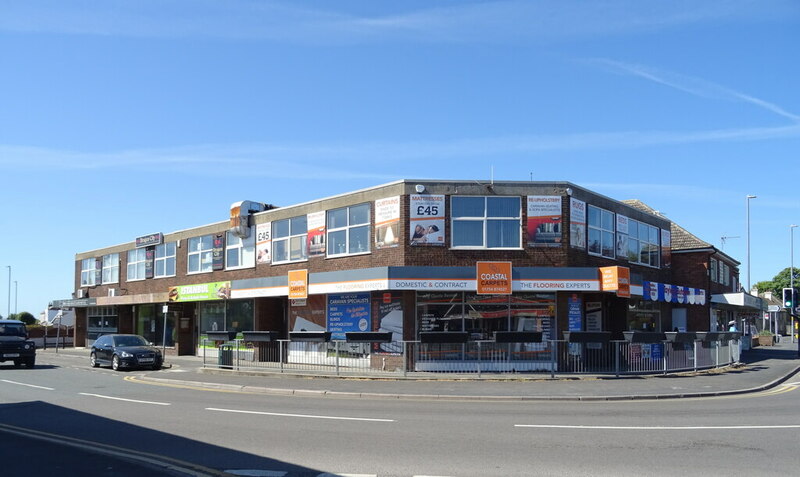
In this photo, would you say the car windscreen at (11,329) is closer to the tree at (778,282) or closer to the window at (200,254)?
the window at (200,254)

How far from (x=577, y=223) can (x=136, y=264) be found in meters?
28.6

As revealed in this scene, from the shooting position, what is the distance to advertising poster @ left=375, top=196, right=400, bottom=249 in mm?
23953

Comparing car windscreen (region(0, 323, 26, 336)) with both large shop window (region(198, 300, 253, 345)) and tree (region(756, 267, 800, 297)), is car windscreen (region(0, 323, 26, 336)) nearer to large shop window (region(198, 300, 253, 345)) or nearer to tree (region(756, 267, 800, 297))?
large shop window (region(198, 300, 253, 345))

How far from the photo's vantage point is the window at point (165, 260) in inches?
1499

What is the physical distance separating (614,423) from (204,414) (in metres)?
8.05

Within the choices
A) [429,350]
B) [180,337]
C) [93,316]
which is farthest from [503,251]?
[93,316]

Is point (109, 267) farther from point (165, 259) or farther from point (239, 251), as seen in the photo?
point (239, 251)

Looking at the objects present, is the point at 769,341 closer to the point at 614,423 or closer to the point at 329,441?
the point at 614,423

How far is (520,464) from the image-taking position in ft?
28.7

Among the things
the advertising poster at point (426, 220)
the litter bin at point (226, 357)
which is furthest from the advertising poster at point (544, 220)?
the litter bin at point (226, 357)

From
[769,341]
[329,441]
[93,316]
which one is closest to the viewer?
[329,441]

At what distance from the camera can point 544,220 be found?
2386 centimetres

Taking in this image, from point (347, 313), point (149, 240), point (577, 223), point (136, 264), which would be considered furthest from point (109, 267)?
point (577, 223)

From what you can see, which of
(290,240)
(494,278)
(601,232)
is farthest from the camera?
(290,240)
